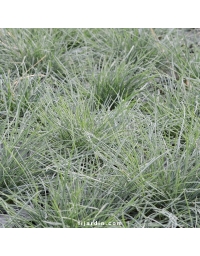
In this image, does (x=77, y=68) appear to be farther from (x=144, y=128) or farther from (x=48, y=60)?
(x=144, y=128)

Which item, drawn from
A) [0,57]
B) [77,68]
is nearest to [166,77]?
[77,68]

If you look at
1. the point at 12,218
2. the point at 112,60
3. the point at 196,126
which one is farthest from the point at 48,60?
the point at 12,218

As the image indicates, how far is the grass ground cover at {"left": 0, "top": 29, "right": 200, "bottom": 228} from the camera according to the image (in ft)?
7.13

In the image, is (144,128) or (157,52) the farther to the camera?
(157,52)

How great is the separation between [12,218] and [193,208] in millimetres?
760

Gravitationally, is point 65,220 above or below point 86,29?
below

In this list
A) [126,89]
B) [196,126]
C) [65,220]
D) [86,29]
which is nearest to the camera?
[65,220]

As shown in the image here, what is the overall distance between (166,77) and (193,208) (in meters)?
1.28

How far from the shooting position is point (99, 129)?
8.38 ft

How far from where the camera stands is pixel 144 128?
8.63 feet

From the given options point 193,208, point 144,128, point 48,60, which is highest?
point 48,60

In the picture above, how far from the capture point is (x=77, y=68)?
10.7ft

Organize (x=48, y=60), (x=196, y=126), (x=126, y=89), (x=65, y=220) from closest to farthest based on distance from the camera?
(x=65, y=220) → (x=196, y=126) → (x=126, y=89) → (x=48, y=60)

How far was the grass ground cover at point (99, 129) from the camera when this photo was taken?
217 centimetres
